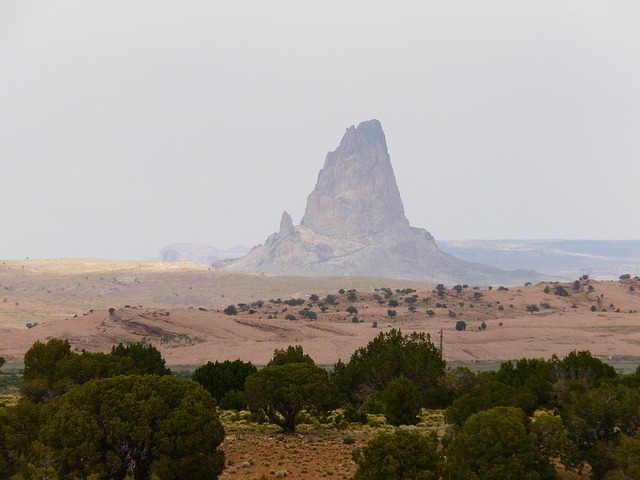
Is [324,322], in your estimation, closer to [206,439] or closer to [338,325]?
[338,325]

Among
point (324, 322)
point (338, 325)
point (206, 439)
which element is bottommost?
point (338, 325)

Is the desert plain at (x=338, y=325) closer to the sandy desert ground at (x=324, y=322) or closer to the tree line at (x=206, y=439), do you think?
the sandy desert ground at (x=324, y=322)

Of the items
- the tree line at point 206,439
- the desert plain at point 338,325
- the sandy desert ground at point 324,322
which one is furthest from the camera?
the sandy desert ground at point 324,322

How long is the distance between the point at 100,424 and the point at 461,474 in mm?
11840

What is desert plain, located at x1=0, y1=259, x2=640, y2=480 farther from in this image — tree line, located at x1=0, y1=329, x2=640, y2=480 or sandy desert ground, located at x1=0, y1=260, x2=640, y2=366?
tree line, located at x1=0, y1=329, x2=640, y2=480

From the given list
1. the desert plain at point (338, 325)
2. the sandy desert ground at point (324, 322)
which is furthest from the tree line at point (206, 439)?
the sandy desert ground at point (324, 322)

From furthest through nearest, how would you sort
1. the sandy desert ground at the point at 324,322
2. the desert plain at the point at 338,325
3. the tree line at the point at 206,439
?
the sandy desert ground at the point at 324,322 → the desert plain at the point at 338,325 → the tree line at the point at 206,439

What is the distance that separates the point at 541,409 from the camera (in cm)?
4222

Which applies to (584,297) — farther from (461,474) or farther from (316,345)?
(461,474)

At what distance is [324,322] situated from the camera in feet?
347

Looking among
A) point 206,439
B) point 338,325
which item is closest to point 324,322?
point 338,325

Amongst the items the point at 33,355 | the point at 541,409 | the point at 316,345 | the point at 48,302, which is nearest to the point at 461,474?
the point at 541,409

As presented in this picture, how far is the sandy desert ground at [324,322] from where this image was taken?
8881 cm

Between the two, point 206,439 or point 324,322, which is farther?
point 324,322
